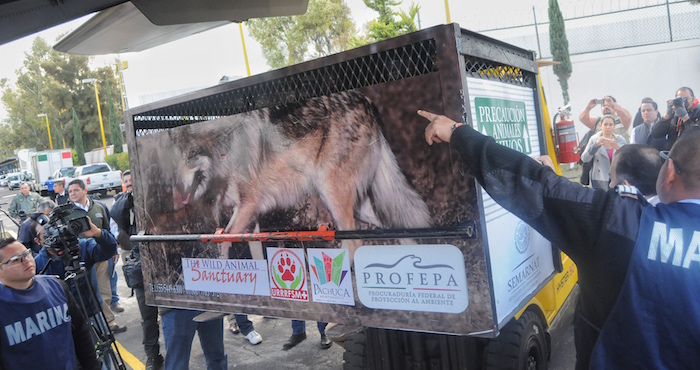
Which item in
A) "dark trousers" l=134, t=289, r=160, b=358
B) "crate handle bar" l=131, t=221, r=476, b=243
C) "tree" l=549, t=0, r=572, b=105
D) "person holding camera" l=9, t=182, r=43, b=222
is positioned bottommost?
"dark trousers" l=134, t=289, r=160, b=358

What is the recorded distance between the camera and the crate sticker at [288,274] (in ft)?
9.16

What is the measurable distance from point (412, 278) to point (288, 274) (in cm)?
76

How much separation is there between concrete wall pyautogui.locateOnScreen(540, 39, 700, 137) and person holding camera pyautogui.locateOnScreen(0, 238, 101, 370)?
48.9ft

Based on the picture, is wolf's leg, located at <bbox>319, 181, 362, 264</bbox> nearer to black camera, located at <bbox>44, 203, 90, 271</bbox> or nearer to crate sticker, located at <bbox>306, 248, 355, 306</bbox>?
crate sticker, located at <bbox>306, 248, 355, 306</bbox>

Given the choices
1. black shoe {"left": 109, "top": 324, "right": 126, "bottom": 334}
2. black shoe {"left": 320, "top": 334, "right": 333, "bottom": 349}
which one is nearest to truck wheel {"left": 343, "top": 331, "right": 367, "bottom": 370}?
black shoe {"left": 320, "top": 334, "right": 333, "bottom": 349}

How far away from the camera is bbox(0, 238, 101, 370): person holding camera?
9.82 ft

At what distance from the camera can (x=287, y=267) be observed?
2850 mm

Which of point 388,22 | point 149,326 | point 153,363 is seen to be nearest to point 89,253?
point 149,326

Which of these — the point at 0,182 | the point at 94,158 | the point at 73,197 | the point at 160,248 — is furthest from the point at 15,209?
the point at 0,182

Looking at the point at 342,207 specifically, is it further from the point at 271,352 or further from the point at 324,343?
the point at 271,352

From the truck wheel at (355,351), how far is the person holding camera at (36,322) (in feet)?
5.45

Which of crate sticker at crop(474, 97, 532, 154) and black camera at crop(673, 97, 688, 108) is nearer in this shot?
crate sticker at crop(474, 97, 532, 154)

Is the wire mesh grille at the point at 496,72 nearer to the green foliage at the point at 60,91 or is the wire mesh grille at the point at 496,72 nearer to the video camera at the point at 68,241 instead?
the video camera at the point at 68,241

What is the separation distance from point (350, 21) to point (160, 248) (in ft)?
116
